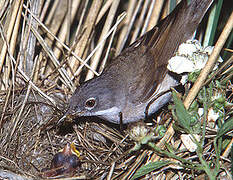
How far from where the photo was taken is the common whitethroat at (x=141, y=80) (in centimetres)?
325

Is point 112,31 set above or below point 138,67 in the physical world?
above

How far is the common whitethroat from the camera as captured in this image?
325 centimetres

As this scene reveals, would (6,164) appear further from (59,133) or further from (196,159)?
(196,159)

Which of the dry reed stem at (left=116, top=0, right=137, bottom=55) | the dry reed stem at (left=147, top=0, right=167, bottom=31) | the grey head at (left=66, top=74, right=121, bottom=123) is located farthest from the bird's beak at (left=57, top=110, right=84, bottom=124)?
the dry reed stem at (left=147, top=0, right=167, bottom=31)

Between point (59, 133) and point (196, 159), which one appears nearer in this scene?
point (196, 159)

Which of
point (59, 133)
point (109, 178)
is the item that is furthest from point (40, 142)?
point (109, 178)

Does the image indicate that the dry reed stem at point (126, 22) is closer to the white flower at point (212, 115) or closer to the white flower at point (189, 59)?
the white flower at point (189, 59)

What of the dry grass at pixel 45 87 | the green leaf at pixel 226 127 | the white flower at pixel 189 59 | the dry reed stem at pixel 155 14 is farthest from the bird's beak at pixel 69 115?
the green leaf at pixel 226 127

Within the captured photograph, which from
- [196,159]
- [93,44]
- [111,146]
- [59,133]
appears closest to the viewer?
[196,159]

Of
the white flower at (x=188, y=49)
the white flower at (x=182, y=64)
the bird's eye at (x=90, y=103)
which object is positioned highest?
the white flower at (x=188, y=49)

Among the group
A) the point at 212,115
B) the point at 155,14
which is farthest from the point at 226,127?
the point at 155,14

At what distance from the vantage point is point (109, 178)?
2.66 m

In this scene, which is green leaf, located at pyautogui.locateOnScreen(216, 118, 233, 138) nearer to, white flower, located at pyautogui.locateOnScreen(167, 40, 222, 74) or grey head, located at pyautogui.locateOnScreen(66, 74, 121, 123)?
white flower, located at pyautogui.locateOnScreen(167, 40, 222, 74)

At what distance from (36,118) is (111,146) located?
2.87 ft
